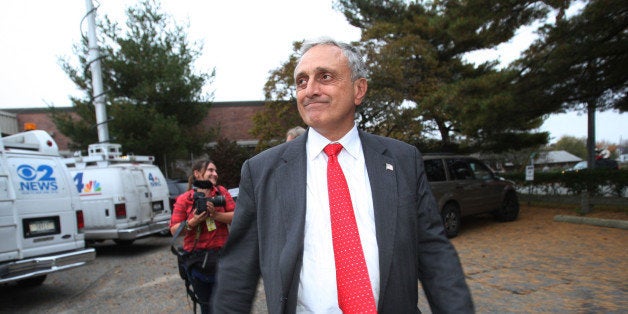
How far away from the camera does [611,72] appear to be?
896cm

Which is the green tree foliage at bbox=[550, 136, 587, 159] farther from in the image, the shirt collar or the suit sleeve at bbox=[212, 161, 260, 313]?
the suit sleeve at bbox=[212, 161, 260, 313]

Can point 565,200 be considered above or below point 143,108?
below

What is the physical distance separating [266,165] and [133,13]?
20197mm

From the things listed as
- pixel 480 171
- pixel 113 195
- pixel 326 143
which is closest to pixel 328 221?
pixel 326 143

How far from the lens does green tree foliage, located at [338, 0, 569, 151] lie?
9.71m

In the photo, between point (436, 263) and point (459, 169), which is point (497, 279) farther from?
point (436, 263)

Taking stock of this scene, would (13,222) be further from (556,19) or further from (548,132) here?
(548,132)

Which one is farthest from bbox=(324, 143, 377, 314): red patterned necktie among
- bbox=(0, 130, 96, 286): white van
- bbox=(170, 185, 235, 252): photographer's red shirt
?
bbox=(0, 130, 96, 286): white van

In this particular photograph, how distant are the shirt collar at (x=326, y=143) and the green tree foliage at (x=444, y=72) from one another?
8865mm

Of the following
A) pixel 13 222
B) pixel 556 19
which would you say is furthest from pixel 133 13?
pixel 556 19

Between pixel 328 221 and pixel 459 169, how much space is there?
8672 mm

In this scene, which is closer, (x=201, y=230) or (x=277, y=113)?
(x=201, y=230)

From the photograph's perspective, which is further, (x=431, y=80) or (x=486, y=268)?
(x=431, y=80)

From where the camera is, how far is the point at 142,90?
18000 millimetres
